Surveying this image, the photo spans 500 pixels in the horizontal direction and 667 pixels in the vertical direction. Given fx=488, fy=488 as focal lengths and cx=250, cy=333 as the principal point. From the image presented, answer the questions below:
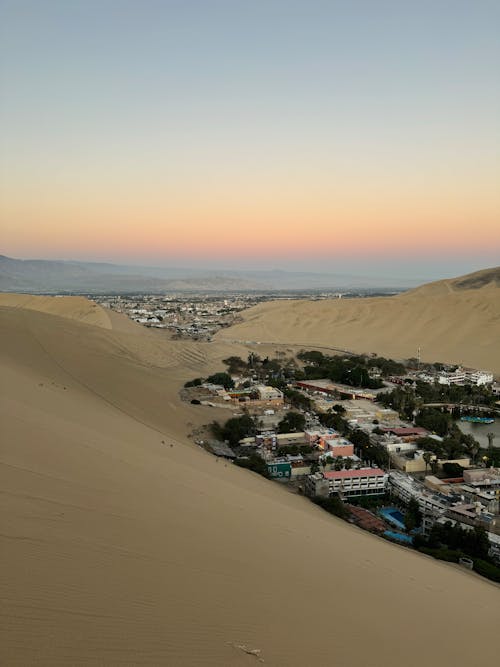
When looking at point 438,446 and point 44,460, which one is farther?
point 438,446

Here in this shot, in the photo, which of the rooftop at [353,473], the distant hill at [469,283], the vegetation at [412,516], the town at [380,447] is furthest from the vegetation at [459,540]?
the distant hill at [469,283]

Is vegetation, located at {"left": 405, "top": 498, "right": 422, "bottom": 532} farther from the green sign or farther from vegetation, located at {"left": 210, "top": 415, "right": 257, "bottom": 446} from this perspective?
vegetation, located at {"left": 210, "top": 415, "right": 257, "bottom": 446}

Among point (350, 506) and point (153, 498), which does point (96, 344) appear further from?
point (153, 498)

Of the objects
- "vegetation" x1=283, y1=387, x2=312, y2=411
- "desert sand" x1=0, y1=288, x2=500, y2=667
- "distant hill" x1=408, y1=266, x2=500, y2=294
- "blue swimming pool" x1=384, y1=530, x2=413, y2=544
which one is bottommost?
"blue swimming pool" x1=384, y1=530, x2=413, y2=544

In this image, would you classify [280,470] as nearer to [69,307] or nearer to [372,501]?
[372,501]

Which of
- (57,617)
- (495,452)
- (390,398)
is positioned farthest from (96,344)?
(57,617)

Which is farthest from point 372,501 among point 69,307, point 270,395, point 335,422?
point 69,307

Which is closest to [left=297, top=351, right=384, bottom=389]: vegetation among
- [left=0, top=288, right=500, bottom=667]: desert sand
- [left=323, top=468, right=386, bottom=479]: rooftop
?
[left=323, top=468, right=386, bottom=479]: rooftop
